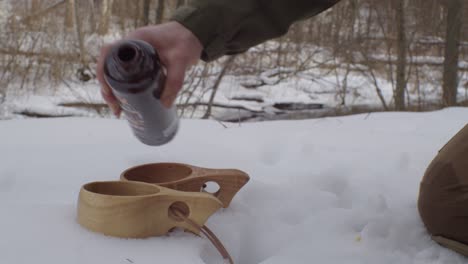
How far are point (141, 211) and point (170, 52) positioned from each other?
0.28 metres

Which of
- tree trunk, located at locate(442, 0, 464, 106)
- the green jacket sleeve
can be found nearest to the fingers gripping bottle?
the green jacket sleeve

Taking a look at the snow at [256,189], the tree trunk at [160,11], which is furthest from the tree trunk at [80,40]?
the snow at [256,189]

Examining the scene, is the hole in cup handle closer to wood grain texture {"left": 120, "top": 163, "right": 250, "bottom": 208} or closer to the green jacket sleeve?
wood grain texture {"left": 120, "top": 163, "right": 250, "bottom": 208}

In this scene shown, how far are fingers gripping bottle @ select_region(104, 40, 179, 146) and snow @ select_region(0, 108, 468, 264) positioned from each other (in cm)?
22

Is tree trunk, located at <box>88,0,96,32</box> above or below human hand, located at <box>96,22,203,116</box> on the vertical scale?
below

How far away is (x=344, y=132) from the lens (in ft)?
5.87

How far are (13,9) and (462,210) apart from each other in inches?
245

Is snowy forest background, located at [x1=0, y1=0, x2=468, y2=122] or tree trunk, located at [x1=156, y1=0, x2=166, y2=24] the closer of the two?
snowy forest background, located at [x1=0, y1=0, x2=468, y2=122]

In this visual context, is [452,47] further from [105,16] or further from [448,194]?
[448,194]

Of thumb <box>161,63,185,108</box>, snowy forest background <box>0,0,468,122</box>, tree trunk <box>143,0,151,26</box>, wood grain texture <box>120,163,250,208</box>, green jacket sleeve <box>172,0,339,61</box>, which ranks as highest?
green jacket sleeve <box>172,0,339,61</box>

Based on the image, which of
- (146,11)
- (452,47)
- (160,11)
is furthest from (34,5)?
(452,47)

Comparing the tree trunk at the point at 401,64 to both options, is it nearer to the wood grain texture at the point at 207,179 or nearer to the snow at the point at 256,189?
the snow at the point at 256,189

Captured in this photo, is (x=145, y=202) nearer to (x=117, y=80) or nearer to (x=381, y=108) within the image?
(x=117, y=80)

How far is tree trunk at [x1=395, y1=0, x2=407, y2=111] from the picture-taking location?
5.61m
